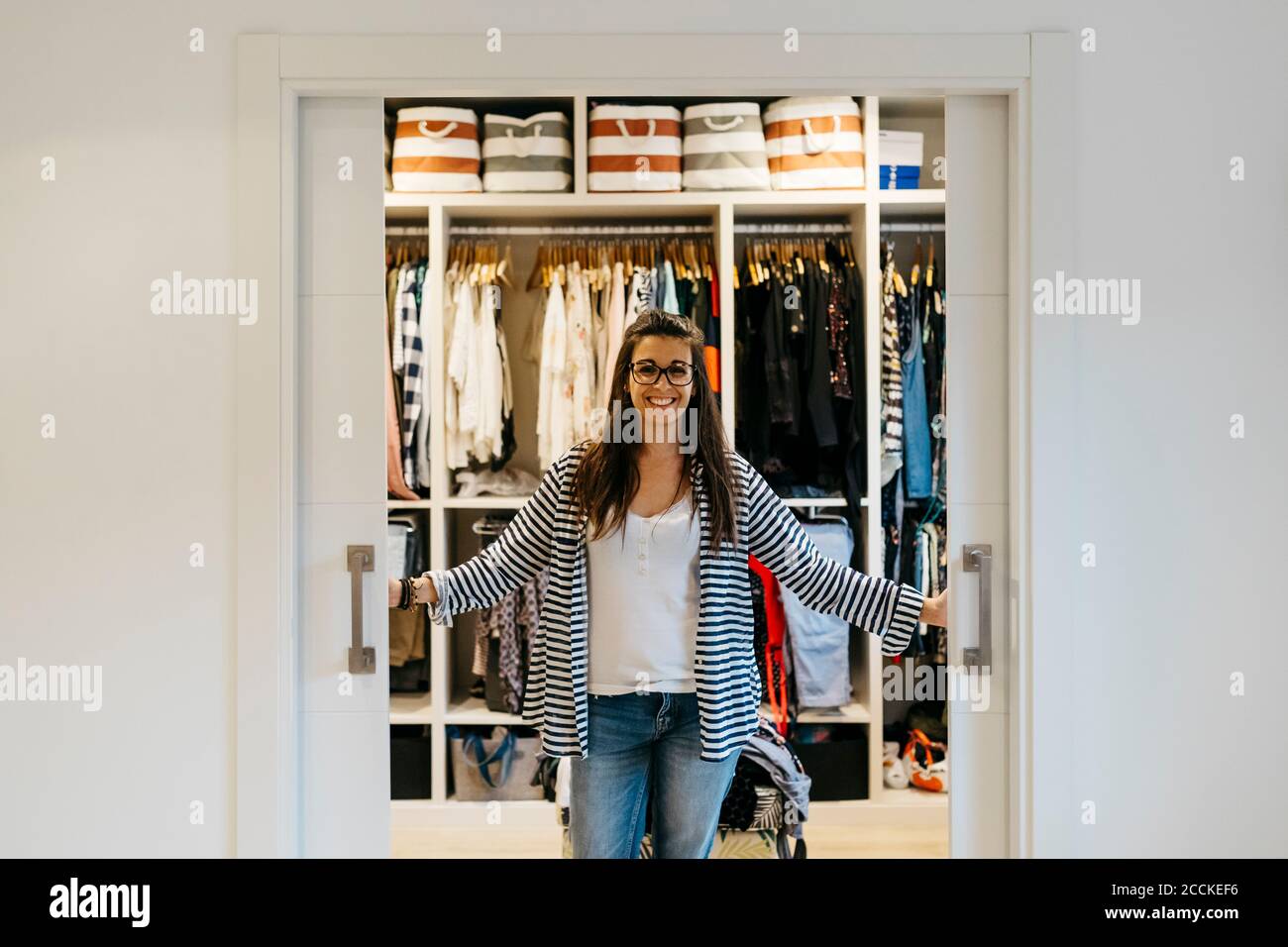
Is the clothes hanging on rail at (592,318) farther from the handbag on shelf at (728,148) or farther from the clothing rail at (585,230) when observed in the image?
the handbag on shelf at (728,148)

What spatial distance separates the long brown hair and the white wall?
0.52m

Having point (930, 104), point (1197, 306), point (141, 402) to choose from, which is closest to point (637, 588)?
point (141, 402)

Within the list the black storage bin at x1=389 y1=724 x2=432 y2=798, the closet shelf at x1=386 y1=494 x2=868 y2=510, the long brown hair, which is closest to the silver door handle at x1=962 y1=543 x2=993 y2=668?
the long brown hair

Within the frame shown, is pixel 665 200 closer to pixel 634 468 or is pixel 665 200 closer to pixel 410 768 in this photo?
pixel 634 468

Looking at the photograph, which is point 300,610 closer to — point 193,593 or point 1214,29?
point 193,593

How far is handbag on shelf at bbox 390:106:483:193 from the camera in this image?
110 inches

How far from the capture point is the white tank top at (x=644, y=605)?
169 centimetres

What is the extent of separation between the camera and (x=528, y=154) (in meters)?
2.81

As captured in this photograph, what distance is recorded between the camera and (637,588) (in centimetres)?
171

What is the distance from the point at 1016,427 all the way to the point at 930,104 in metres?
1.53

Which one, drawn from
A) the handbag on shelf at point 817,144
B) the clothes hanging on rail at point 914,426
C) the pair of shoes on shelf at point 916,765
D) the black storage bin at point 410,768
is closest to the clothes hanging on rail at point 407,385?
the black storage bin at point 410,768

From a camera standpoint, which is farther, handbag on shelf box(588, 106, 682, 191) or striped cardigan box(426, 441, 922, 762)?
handbag on shelf box(588, 106, 682, 191)

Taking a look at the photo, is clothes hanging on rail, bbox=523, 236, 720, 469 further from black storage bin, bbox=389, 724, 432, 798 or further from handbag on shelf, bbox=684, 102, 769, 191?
black storage bin, bbox=389, 724, 432, 798

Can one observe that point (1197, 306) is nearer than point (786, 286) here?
Yes
